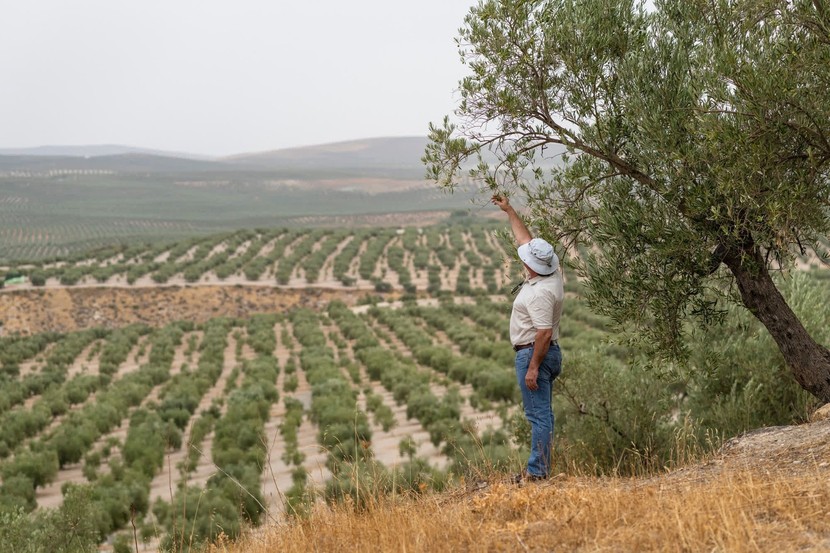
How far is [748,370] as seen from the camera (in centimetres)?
1069

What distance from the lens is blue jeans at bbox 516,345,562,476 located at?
7.11m

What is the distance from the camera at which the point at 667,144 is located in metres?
7.61

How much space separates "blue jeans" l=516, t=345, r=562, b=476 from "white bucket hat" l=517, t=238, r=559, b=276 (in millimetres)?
748

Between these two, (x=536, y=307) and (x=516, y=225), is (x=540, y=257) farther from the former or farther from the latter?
(x=516, y=225)

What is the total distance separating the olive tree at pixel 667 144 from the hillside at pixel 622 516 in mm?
1846

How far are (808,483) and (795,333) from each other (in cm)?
285

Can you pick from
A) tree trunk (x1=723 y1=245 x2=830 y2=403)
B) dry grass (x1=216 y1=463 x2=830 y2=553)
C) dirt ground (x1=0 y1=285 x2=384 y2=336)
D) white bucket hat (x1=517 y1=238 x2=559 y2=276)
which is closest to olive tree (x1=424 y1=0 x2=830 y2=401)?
tree trunk (x1=723 y1=245 x2=830 y2=403)

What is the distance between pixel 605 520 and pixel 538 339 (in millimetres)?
1878

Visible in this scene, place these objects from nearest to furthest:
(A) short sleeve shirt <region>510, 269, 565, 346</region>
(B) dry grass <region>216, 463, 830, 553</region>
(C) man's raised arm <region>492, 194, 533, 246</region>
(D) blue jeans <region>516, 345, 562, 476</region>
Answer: (B) dry grass <region>216, 463, 830, 553</region>
(A) short sleeve shirt <region>510, 269, 565, 346</region>
(D) blue jeans <region>516, 345, 562, 476</region>
(C) man's raised arm <region>492, 194, 533, 246</region>

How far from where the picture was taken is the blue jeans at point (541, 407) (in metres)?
7.11

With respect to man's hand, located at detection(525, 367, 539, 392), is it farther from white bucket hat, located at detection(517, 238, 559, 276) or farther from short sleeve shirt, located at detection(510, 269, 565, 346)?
white bucket hat, located at detection(517, 238, 559, 276)

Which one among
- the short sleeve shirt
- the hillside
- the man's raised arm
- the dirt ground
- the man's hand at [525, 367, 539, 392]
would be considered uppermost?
the man's raised arm

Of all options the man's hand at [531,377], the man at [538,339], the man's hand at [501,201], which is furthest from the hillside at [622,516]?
the man's hand at [501,201]

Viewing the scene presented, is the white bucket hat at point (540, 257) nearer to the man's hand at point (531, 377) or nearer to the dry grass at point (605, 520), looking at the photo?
the man's hand at point (531, 377)
